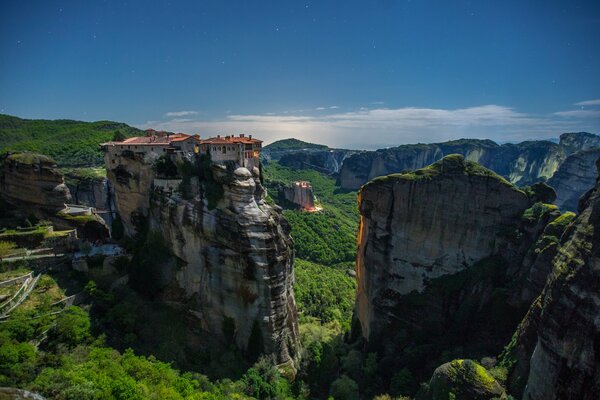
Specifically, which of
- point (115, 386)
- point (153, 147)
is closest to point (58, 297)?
point (115, 386)

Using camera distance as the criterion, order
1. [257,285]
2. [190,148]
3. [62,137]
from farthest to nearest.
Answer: [62,137]
[190,148]
[257,285]

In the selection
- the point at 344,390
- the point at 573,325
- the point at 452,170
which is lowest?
the point at 344,390

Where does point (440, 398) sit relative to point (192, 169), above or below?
below

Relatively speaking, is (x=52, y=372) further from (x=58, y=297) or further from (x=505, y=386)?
(x=505, y=386)

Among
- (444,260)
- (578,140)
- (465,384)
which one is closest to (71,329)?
(465,384)

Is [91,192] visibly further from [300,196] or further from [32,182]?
[300,196]

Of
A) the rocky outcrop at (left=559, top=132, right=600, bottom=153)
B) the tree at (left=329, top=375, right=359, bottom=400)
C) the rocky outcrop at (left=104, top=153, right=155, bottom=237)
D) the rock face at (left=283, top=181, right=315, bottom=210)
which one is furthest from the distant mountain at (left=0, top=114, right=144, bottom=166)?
the rocky outcrop at (left=559, top=132, right=600, bottom=153)

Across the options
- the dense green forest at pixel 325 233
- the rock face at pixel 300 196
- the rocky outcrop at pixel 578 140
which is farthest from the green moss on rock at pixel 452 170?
the rocky outcrop at pixel 578 140
